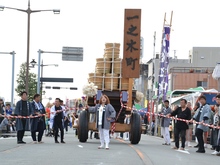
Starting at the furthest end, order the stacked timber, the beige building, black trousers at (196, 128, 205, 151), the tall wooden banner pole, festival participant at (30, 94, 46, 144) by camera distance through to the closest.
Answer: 1. the beige building
2. the tall wooden banner pole
3. the stacked timber
4. festival participant at (30, 94, 46, 144)
5. black trousers at (196, 128, 205, 151)

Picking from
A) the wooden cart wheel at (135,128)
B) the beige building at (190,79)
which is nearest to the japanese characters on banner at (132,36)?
the wooden cart wheel at (135,128)

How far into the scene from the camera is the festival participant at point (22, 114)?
21372 mm

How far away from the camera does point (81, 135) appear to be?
22.7 metres

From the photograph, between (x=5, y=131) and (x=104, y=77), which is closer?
(x=104, y=77)

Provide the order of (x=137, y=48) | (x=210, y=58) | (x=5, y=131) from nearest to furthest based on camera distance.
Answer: (x=137, y=48) → (x=5, y=131) → (x=210, y=58)

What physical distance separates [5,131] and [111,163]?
23.1m

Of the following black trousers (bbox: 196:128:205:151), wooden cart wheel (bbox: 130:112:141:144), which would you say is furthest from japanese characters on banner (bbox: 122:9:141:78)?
black trousers (bbox: 196:128:205:151)

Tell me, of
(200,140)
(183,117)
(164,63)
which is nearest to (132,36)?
(183,117)

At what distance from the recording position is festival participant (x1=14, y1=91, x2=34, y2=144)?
70.1ft

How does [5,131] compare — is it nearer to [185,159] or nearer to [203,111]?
[203,111]

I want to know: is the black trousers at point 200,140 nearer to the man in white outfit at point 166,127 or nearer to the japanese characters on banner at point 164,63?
the man in white outfit at point 166,127

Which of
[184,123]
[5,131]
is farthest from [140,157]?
[5,131]

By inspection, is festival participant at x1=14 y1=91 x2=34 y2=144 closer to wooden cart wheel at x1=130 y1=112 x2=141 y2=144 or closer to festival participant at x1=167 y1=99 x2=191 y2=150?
wooden cart wheel at x1=130 y1=112 x2=141 y2=144

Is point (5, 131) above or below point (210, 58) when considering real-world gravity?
below
